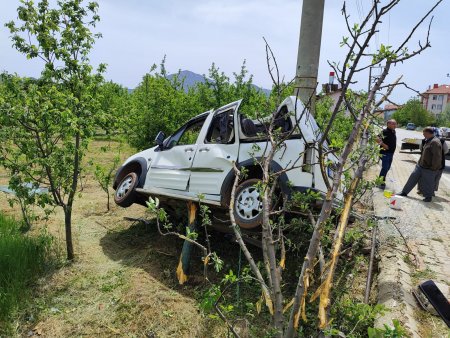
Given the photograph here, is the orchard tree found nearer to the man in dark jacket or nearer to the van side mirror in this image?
the van side mirror

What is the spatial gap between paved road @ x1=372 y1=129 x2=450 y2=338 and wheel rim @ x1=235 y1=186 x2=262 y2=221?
1731 mm

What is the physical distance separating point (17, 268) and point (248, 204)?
3221mm

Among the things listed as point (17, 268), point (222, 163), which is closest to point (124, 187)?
point (17, 268)

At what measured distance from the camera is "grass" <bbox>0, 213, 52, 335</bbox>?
15.3ft

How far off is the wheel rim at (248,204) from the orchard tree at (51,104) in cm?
227

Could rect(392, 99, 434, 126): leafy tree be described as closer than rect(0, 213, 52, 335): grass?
No

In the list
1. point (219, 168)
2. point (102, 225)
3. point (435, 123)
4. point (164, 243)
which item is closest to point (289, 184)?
point (219, 168)

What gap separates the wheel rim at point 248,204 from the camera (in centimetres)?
476

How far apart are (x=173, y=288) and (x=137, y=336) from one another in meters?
0.98

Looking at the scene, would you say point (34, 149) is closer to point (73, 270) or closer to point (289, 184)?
point (73, 270)

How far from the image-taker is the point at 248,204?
4.83m

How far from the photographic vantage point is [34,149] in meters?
5.31

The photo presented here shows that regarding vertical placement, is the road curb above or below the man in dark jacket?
below

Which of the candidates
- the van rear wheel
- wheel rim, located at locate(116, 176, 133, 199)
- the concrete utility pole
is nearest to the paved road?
the van rear wheel
